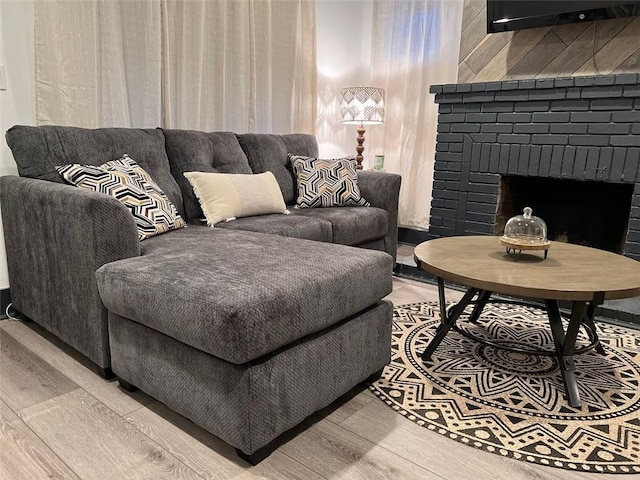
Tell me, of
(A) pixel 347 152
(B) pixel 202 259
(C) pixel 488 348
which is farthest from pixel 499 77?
(B) pixel 202 259

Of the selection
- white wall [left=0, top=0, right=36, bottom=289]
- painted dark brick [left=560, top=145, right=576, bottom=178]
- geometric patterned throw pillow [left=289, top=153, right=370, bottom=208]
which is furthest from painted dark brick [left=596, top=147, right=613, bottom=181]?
white wall [left=0, top=0, right=36, bottom=289]

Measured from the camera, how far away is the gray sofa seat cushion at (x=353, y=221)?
2744mm

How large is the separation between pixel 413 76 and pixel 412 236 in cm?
138

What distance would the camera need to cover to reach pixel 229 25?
3.21 m

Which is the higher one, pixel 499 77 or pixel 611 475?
pixel 499 77

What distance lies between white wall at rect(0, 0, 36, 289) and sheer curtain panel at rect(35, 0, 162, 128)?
0.04m

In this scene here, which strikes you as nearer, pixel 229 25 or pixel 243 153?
pixel 243 153

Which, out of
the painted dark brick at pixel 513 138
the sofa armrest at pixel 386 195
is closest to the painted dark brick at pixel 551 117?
the painted dark brick at pixel 513 138

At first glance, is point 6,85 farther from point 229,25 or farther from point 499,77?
point 499,77

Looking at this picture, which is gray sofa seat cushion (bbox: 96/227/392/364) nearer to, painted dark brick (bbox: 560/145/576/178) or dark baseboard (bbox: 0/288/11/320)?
dark baseboard (bbox: 0/288/11/320)

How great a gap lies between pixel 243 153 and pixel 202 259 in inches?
59.4

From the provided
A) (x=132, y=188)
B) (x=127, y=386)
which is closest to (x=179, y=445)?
(x=127, y=386)

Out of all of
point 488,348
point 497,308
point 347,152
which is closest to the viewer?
point 488,348

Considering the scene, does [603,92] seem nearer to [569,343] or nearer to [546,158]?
[546,158]
